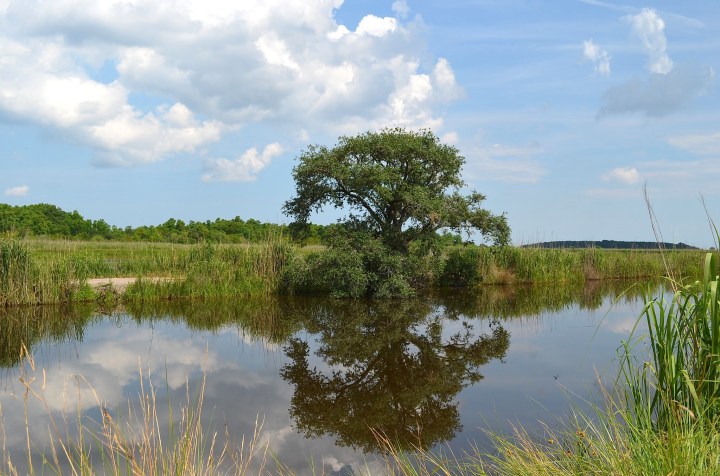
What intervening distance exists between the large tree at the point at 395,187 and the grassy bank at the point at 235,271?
1144 millimetres

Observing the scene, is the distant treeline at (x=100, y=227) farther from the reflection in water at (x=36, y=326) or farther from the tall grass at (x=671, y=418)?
the tall grass at (x=671, y=418)

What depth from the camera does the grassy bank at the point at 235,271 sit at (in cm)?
1370

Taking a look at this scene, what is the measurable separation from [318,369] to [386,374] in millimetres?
1015

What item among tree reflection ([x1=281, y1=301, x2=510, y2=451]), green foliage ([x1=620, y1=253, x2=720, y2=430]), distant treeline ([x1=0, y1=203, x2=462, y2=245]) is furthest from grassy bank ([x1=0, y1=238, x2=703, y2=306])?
distant treeline ([x1=0, y1=203, x2=462, y2=245])

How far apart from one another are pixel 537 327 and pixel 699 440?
885cm

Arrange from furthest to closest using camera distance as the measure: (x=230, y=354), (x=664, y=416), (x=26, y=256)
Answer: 1. (x=26, y=256)
2. (x=230, y=354)
3. (x=664, y=416)

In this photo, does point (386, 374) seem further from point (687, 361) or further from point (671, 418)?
point (671, 418)

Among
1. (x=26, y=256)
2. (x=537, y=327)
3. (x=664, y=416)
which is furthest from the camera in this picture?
(x=26, y=256)

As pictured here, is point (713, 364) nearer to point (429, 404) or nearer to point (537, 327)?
point (429, 404)

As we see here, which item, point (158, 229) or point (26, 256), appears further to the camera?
point (158, 229)

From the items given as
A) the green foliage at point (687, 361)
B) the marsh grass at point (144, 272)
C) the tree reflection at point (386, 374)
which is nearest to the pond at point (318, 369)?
the tree reflection at point (386, 374)

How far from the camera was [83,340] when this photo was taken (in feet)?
33.0

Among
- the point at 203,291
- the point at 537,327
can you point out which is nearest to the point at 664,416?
the point at 537,327

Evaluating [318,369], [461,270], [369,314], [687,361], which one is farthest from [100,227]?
[687,361]
